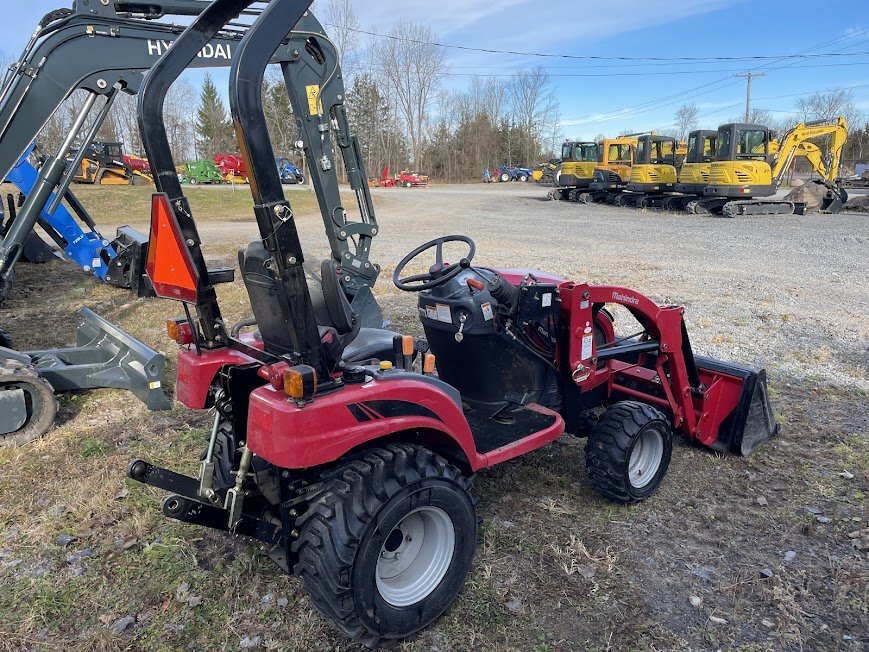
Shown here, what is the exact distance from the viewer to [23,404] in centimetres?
421

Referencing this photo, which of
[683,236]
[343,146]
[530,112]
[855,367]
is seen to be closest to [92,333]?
[343,146]

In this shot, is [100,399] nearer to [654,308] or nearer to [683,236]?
[654,308]

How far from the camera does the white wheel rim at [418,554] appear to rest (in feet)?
8.52

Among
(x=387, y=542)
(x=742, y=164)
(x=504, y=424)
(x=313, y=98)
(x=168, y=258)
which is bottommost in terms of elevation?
(x=387, y=542)

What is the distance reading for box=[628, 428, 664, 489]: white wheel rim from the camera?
3600 mm

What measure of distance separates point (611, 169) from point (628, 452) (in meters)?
25.9

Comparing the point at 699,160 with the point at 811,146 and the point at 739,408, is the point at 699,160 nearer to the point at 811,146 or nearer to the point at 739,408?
the point at 811,146

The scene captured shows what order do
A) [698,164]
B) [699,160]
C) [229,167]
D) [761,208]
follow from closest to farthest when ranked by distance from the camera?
[761,208]
[698,164]
[699,160]
[229,167]

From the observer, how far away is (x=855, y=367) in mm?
5844

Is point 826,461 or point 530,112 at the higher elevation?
point 530,112

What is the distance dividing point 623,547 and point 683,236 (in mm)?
13948

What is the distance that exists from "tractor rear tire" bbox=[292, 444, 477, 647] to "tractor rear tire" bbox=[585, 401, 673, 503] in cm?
108

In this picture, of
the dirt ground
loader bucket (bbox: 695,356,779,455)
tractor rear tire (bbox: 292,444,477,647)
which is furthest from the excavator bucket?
tractor rear tire (bbox: 292,444,477,647)

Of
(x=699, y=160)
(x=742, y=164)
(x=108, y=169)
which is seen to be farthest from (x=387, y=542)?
(x=108, y=169)
